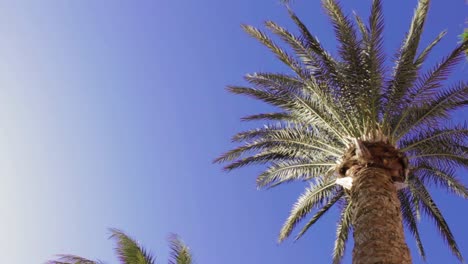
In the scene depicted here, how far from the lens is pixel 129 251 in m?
11.7

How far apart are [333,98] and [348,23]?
1.70 meters

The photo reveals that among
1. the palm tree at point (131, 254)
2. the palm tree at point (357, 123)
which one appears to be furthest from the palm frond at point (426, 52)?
the palm tree at point (131, 254)

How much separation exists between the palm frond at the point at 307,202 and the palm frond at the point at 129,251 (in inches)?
135

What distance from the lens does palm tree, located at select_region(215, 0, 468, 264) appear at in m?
10.2

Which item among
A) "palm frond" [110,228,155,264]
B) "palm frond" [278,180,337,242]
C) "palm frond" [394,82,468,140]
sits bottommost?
"palm frond" [110,228,155,264]

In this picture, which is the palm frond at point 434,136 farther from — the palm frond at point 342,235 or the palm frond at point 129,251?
the palm frond at point 129,251

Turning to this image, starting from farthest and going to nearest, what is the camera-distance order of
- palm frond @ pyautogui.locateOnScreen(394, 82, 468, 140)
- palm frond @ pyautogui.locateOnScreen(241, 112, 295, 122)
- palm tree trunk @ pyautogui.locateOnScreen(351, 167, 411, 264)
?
1. palm frond @ pyautogui.locateOnScreen(241, 112, 295, 122)
2. palm frond @ pyautogui.locateOnScreen(394, 82, 468, 140)
3. palm tree trunk @ pyautogui.locateOnScreen(351, 167, 411, 264)

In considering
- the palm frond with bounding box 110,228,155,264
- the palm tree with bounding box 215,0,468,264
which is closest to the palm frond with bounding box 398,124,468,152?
the palm tree with bounding box 215,0,468,264

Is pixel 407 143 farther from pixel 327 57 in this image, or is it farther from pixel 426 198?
pixel 327 57

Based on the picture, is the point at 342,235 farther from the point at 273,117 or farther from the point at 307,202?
the point at 273,117

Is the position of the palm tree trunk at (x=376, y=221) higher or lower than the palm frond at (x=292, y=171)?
lower

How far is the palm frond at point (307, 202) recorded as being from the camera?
41.4 ft

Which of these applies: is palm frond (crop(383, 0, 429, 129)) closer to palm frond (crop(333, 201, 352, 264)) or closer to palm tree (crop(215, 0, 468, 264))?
palm tree (crop(215, 0, 468, 264))

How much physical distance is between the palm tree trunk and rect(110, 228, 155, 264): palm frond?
466 cm
